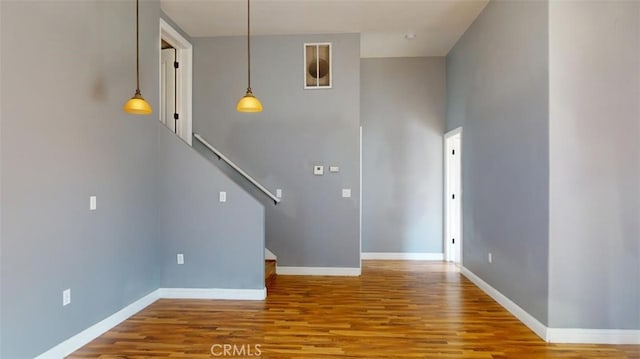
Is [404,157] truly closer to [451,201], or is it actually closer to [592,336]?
[451,201]

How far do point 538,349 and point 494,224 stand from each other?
1471 mm

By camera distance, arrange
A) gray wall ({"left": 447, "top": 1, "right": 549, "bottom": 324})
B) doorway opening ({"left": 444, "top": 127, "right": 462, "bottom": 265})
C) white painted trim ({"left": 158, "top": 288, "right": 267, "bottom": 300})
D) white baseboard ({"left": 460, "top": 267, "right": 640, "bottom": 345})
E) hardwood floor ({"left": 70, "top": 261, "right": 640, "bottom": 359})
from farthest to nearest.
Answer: doorway opening ({"left": 444, "top": 127, "right": 462, "bottom": 265}) → white painted trim ({"left": 158, "top": 288, "right": 267, "bottom": 300}) → gray wall ({"left": 447, "top": 1, "right": 549, "bottom": 324}) → white baseboard ({"left": 460, "top": 267, "right": 640, "bottom": 345}) → hardwood floor ({"left": 70, "top": 261, "right": 640, "bottom": 359})

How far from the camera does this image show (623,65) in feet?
9.79

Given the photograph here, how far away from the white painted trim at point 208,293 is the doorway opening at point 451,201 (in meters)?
3.43

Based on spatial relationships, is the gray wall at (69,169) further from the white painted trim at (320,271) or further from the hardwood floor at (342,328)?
the white painted trim at (320,271)

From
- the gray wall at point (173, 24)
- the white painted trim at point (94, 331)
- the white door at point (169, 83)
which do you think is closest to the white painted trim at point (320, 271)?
the white painted trim at point (94, 331)

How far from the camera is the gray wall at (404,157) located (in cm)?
624

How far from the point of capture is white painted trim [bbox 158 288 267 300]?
4184 mm

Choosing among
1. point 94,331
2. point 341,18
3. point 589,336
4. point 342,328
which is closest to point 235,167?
point 341,18

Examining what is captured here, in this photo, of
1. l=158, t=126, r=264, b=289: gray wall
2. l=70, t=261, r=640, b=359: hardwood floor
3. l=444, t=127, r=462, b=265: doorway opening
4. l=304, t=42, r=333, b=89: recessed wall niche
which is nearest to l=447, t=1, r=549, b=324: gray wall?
l=70, t=261, r=640, b=359: hardwood floor

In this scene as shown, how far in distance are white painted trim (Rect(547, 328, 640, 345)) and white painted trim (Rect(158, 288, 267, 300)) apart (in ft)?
9.45

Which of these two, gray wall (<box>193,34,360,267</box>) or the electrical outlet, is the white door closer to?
gray wall (<box>193,34,360,267</box>)

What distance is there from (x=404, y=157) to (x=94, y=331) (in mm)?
4945

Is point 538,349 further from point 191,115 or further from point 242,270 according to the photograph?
point 191,115
